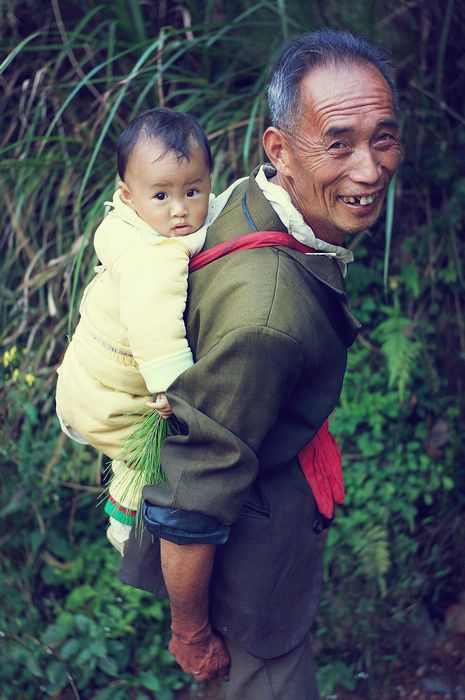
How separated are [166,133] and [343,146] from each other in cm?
36

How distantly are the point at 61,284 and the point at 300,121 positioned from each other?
1968 mm

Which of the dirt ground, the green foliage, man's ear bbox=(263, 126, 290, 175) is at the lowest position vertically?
the dirt ground

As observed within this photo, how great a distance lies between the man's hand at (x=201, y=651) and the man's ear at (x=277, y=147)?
104 cm

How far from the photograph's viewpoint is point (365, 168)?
1705mm

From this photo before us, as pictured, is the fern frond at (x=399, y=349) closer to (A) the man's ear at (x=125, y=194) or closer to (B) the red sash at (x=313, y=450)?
(B) the red sash at (x=313, y=450)

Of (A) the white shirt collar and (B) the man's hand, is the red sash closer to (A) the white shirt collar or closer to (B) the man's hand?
(A) the white shirt collar

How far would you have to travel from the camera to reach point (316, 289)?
173 centimetres

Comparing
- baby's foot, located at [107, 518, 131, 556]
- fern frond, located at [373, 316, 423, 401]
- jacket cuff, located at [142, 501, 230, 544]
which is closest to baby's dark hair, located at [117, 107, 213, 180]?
jacket cuff, located at [142, 501, 230, 544]

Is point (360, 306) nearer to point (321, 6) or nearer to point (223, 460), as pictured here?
point (321, 6)

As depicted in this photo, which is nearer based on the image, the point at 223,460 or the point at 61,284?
the point at 223,460

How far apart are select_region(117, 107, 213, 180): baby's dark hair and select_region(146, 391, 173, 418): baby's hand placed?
494 millimetres

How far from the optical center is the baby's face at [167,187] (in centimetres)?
174

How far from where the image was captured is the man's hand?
6.35ft

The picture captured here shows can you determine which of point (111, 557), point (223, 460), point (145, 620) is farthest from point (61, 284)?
point (223, 460)
